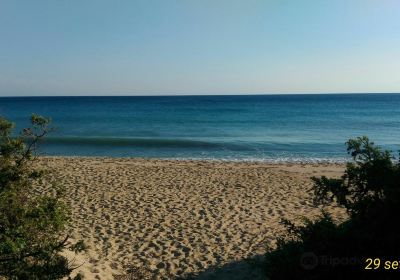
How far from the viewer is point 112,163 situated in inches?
733

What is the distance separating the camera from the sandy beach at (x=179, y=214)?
7223 millimetres

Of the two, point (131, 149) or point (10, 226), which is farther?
point (131, 149)

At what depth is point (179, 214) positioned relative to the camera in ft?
33.6

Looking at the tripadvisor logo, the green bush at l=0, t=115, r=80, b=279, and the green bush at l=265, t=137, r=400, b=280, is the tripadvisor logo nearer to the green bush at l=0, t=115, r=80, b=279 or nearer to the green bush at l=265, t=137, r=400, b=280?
the green bush at l=265, t=137, r=400, b=280

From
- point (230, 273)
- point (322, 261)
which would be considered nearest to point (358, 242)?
point (322, 261)

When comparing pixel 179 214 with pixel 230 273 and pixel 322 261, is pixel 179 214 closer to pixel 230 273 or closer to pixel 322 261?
pixel 230 273

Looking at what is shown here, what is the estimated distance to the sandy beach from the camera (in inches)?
284

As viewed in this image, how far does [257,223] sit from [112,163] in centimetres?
1076

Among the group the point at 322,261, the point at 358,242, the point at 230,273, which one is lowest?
the point at 230,273

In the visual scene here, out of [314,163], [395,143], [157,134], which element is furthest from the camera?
[157,134]

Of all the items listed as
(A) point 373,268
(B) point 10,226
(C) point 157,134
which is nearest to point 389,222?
(A) point 373,268

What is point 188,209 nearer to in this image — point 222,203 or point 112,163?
point 222,203

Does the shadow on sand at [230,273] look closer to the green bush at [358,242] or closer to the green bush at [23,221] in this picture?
the green bush at [358,242]

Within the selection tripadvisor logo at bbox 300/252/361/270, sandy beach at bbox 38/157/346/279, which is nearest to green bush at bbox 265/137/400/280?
tripadvisor logo at bbox 300/252/361/270
